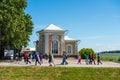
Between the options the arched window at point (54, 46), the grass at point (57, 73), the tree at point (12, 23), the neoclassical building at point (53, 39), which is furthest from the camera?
the arched window at point (54, 46)

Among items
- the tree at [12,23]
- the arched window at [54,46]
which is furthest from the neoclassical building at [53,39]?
the tree at [12,23]

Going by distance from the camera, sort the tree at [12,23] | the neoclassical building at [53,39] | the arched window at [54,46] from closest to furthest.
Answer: the tree at [12,23] < the neoclassical building at [53,39] < the arched window at [54,46]

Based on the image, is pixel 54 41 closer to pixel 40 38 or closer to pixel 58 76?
pixel 40 38

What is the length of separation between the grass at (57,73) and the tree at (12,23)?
16.9m

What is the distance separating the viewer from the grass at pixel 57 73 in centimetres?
2653

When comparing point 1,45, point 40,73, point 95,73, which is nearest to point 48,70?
point 40,73

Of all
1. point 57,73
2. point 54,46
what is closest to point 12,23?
point 57,73

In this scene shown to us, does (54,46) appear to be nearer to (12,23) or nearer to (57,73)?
(12,23)

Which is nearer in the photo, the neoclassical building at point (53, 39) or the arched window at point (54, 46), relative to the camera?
the neoclassical building at point (53, 39)

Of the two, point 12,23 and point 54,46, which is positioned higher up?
point 12,23

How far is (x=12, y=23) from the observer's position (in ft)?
147

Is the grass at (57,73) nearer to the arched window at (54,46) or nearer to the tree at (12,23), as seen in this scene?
the tree at (12,23)

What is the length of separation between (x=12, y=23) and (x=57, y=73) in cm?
1891

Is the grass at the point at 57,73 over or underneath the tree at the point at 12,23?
underneath
